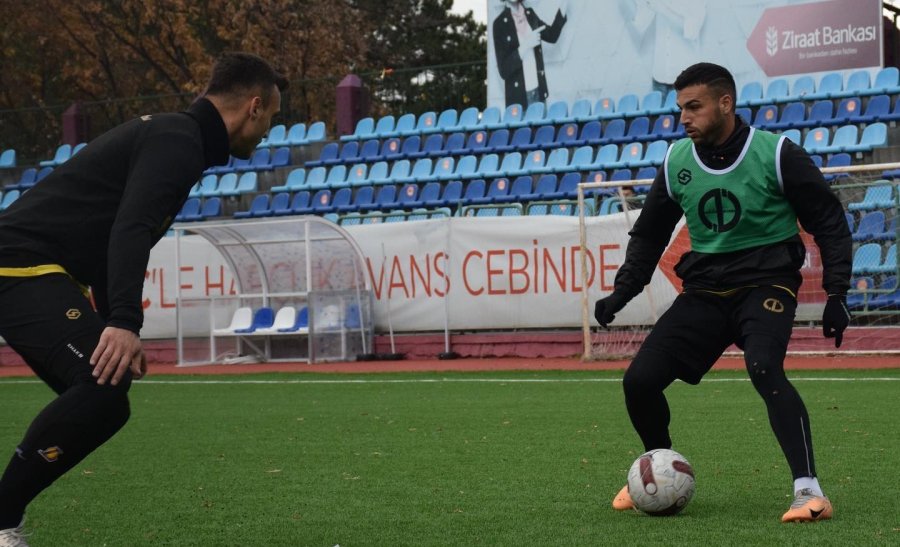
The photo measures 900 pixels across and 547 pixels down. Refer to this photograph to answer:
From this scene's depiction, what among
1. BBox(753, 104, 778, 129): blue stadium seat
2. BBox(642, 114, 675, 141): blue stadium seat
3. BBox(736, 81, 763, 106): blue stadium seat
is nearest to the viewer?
BBox(753, 104, 778, 129): blue stadium seat

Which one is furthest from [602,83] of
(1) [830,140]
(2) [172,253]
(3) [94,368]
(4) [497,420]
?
(3) [94,368]

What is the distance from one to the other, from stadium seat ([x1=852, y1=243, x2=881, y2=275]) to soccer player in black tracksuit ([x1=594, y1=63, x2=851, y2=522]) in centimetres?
1044

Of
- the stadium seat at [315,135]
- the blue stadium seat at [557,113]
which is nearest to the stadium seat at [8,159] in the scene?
the stadium seat at [315,135]

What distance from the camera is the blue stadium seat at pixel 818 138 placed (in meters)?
20.0

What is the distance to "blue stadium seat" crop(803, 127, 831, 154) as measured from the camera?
65.5 ft

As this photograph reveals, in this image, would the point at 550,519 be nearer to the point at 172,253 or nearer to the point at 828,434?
the point at 828,434

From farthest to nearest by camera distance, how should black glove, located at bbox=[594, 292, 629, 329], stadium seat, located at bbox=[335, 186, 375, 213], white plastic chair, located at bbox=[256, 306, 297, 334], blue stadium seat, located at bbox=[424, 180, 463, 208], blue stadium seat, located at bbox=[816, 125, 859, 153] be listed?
1. stadium seat, located at bbox=[335, 186, 375, 213]
2. blue stadium seat, located at bbox=[424, 180, 463, 208]
3. blue stadium seat, located at bbox=[816, 125, 859, 153]
4. white plastic chair, located at bbox=[256, 306, 297, 334]
5. black glove, located at bbox=[594, 292, 629, 329]

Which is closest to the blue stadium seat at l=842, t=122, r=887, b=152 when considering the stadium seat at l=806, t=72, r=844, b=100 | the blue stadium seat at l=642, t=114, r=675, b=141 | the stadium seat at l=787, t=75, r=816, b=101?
the stadium seat at l=806, t=72, r=844, b=100

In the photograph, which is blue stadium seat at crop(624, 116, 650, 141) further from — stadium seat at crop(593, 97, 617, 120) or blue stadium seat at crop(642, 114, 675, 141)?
stadium seat at crop(593, 97, 617, 120)

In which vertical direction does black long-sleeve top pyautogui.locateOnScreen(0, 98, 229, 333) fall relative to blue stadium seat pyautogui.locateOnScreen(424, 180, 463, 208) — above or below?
below

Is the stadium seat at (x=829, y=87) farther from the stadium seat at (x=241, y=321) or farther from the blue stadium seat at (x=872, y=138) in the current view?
the stadium seat at (x=241, y=321)

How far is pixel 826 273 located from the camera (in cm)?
543

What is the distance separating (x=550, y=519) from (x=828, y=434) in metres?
3.42

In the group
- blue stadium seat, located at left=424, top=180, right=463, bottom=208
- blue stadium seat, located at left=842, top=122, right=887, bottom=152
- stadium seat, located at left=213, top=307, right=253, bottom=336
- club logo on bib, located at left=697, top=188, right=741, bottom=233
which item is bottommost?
stadium seat, located at left=213, top=307, right=253, bottom=336
